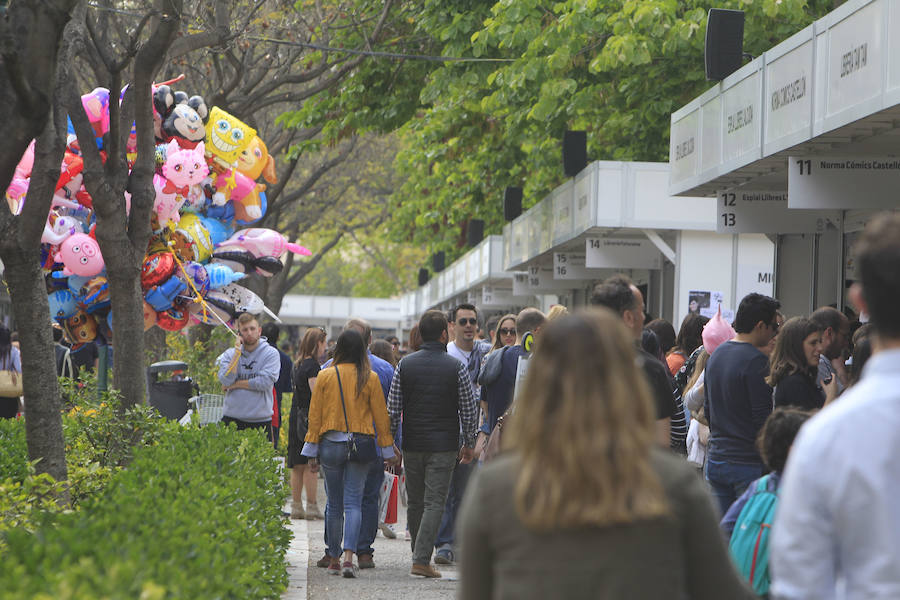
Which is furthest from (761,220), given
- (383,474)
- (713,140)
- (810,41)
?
(383,474)

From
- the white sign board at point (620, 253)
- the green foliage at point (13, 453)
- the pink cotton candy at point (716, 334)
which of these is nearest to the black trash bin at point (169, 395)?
the green foliage at point (13, 453)

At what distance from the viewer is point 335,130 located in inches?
802

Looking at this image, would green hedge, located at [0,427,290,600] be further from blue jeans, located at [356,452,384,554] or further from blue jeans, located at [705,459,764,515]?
blue jeans, located at [705,459,764,515]

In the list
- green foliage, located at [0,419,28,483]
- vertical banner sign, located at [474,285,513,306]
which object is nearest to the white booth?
green foliage, located at [0,419,28,483]

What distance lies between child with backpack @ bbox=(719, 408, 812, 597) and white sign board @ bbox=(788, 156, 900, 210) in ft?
19.6

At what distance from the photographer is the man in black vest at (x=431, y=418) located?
32.3 feet

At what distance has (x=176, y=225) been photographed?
45.7ft

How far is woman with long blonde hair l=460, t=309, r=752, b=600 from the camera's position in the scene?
280 centimetres

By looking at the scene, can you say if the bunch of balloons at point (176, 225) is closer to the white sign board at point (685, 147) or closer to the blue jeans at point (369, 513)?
the blue jeans at point (369, 513)

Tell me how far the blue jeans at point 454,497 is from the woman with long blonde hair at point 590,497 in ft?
26.3

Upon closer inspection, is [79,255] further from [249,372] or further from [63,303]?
[249,372]

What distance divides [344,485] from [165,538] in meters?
5.21

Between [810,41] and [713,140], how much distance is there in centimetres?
229

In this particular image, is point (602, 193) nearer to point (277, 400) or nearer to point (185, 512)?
point (277, 400)
